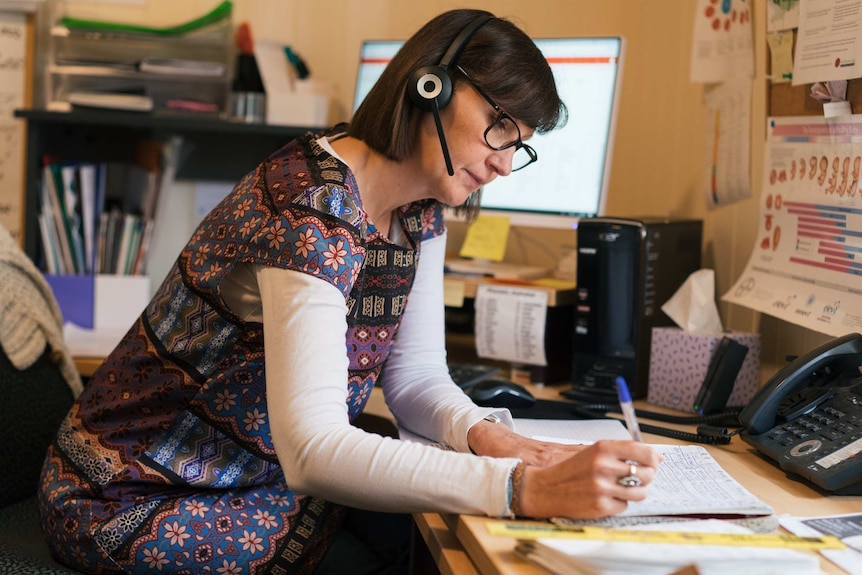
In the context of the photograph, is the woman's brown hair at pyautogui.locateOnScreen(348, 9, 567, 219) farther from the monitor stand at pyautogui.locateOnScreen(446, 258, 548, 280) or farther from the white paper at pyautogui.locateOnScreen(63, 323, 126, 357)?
the white paper at pyautogui.locateOnScreen(63, 323, 126, 357)

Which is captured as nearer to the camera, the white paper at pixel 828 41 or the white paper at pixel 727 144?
the white paper at pixel 828 41

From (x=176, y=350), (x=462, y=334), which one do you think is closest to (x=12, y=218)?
(x=462, y=334)

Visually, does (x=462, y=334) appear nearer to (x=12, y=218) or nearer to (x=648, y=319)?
(x=648, y=319)

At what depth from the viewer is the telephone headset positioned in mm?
1188

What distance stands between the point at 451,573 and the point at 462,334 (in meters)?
1.19

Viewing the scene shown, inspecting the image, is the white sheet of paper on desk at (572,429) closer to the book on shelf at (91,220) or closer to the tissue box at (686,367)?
the tissue box at (686,367)

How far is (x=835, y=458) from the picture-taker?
109 centimetres

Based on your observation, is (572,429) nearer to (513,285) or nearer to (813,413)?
(813,413)

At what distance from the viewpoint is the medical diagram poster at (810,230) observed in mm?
1370

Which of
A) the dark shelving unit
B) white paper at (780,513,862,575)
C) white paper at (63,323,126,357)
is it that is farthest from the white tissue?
white paper at (63,323,126,357)

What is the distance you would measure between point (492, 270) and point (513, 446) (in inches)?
Result: 34.2

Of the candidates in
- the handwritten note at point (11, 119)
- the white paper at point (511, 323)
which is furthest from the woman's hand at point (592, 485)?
the handwritten note at point (11, 119)

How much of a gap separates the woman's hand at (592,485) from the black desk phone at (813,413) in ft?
0.94

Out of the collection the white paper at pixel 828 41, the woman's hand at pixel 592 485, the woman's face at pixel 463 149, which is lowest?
the woman's hand at pixel 592 485
